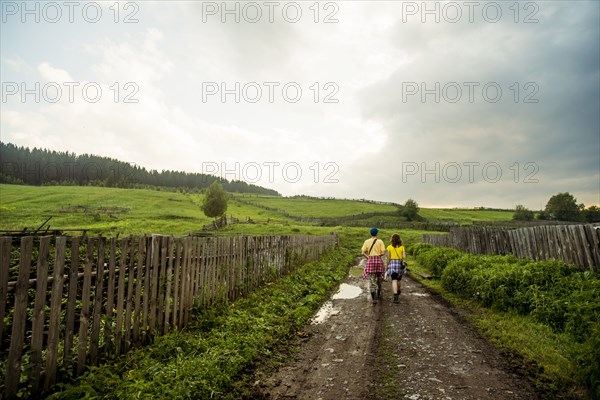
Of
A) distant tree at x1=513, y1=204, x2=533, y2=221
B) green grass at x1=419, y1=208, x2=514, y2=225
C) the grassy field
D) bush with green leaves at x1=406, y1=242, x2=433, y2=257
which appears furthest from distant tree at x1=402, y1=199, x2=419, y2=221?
bush with green leaves at x1=406, y1=242, x2=433, y2=257

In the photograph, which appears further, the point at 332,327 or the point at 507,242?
the point at 507,242

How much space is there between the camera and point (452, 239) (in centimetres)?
2220

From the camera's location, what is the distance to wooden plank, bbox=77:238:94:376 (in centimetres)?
430

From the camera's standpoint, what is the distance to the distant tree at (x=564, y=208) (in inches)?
3255

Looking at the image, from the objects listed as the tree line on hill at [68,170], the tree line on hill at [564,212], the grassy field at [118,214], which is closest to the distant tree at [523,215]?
the tree line on hill at [564,212]

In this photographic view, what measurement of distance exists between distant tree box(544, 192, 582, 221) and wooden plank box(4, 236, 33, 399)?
105403 mm

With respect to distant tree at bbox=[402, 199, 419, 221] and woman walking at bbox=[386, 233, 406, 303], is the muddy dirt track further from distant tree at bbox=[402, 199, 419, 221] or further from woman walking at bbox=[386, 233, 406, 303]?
distant tree at bbox=[402, 199, 419, 221]

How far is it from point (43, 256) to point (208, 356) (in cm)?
273

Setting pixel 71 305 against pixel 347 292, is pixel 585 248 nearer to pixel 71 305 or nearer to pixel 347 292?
pixel 347 292

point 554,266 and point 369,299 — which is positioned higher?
point 554,266

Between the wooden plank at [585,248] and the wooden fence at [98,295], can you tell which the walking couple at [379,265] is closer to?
the wooden fence at [98,295]

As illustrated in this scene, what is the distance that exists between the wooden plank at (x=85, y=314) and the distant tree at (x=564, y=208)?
343 ft

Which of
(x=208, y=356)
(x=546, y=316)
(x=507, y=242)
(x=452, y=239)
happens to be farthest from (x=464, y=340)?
(x=452, y=239)

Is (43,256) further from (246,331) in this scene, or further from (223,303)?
(223,303)
